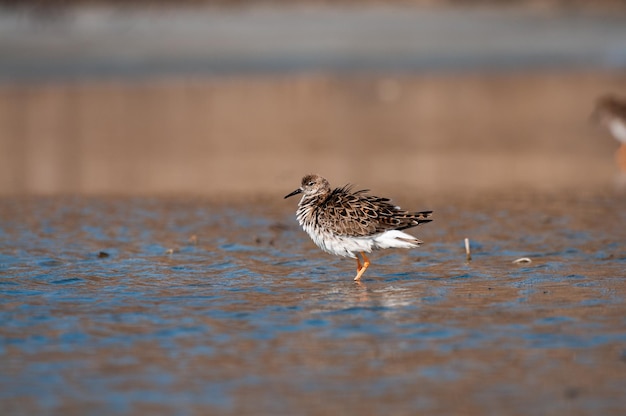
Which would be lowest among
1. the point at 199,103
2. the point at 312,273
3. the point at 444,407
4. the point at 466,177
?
the point at 444,407

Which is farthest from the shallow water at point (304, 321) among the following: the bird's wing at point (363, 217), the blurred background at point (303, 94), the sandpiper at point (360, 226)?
the blurred background at point (303, 94)

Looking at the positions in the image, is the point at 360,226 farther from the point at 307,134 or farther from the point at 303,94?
the point at 303,94

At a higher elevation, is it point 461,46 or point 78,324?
point 461,46

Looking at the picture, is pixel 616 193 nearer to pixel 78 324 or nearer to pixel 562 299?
pixel 562 299

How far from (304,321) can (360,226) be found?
193 cm

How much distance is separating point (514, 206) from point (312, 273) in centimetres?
448

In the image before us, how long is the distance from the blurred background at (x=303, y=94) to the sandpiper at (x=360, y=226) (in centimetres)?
521

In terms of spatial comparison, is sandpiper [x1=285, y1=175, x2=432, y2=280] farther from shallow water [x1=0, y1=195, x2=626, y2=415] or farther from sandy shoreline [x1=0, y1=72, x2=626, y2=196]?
sandy shoreline [x1=0, y1=72, x2=626, y2=196]

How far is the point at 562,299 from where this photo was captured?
873cm

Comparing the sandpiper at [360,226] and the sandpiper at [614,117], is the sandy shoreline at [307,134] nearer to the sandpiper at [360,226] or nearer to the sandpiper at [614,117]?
the sandpiper at [614,117]

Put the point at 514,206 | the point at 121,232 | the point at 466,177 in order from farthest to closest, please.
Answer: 1. the point at 466,177
2. the point at 514,206
3. the point at 121,232

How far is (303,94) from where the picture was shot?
27.2 m

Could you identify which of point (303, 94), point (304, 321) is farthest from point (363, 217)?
point (303, 94)

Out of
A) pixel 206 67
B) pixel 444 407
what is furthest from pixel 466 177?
pixel 206 67
